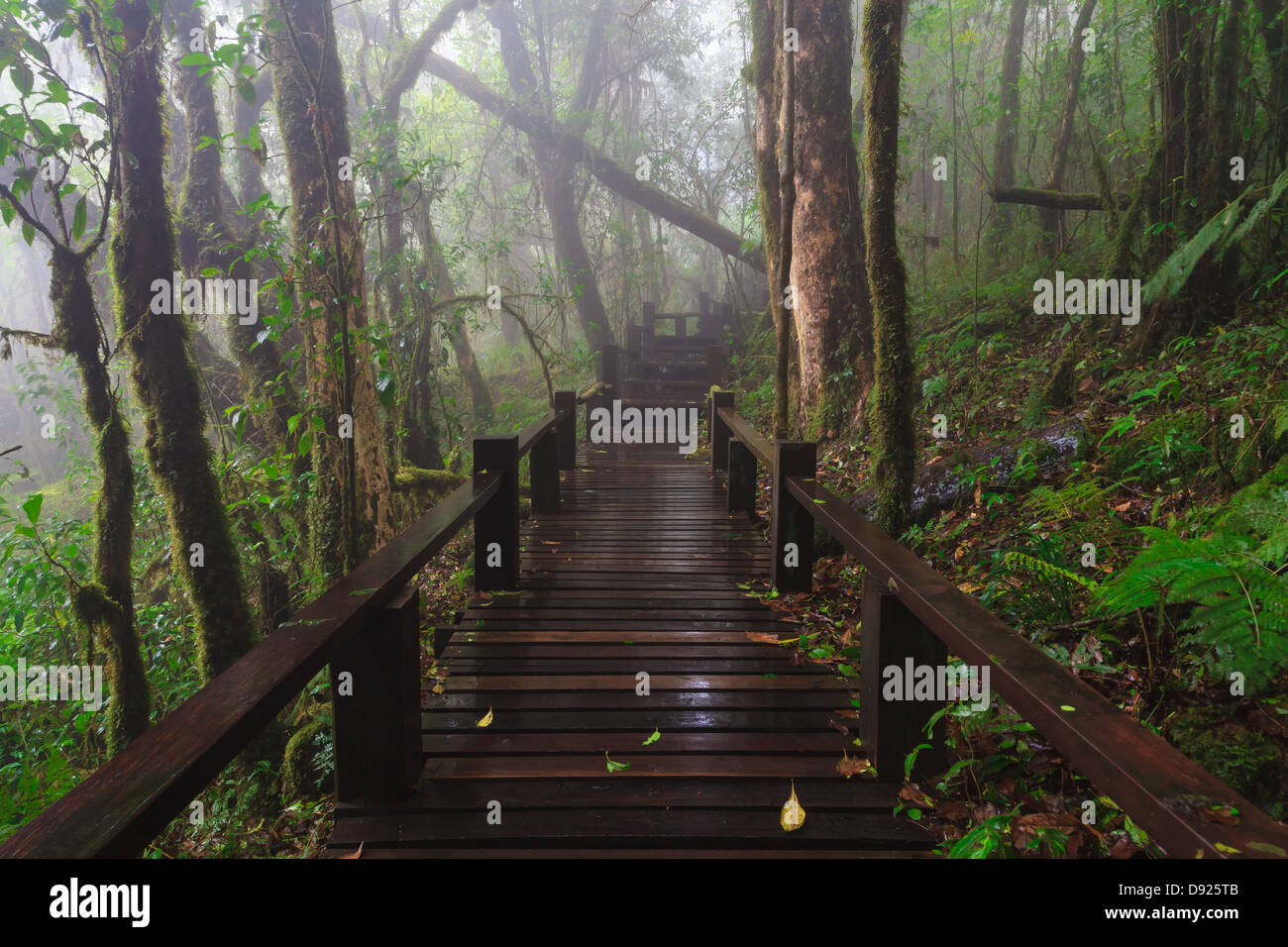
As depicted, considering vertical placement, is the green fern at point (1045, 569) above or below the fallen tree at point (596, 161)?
below

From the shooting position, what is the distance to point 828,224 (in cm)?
796

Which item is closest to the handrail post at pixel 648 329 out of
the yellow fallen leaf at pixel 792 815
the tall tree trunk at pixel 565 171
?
the tall tree trunk at pixel 565 171

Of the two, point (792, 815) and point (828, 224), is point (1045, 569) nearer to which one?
point (792, 815)

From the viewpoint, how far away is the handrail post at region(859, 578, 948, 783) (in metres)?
2.45

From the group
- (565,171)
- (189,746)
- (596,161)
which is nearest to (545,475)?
(189,746)

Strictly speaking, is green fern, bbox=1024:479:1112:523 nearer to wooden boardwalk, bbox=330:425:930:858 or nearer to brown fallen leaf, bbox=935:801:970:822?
wooden boardwalk, bbox=330:425:930:858

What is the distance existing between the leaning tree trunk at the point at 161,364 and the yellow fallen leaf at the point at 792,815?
3.76 meters

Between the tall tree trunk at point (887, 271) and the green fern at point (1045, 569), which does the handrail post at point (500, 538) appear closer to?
the tall tree trunk at point (887, 271)

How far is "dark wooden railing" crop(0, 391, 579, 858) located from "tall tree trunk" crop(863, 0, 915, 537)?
7.22 feet

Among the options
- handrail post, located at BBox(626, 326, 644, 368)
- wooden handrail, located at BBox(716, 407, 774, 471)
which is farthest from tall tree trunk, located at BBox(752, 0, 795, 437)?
handrail post, located at BBox(626, 326, 644, 368)

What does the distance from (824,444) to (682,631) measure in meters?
4.34

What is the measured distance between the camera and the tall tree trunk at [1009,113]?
36.7 ft
